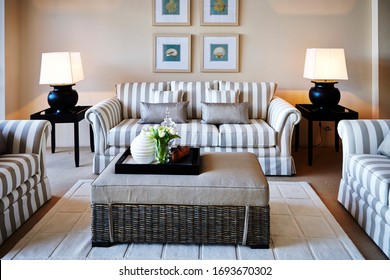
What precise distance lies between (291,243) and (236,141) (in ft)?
5.08

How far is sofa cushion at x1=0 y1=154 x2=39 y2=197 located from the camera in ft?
8.86

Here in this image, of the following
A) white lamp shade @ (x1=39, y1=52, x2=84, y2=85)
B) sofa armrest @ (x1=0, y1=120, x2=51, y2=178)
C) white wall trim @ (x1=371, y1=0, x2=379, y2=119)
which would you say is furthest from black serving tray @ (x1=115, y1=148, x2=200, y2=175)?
white wall trim @ (x1=371, y1=0, x2=379, y2=119)

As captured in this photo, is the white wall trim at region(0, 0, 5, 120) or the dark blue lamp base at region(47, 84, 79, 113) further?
the white wall trim at region(0, 0, 5, 120)

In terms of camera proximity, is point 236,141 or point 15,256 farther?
point 236,141

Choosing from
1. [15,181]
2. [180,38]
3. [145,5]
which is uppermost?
[145,5]

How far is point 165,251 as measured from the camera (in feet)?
8.41

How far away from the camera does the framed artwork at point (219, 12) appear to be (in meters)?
5.02

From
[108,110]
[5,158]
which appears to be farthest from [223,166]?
[108,110]

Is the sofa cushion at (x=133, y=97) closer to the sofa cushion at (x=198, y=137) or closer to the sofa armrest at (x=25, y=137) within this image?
the sofa cushion at (x=198, y=137)

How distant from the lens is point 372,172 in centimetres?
271

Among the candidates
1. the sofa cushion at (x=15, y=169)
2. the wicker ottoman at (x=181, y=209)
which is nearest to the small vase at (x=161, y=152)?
the wicker ottoman at (x=181, y=209)

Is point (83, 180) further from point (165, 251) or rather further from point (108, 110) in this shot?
point (165, 251)

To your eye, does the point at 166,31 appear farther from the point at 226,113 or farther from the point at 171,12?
the point at 226,113

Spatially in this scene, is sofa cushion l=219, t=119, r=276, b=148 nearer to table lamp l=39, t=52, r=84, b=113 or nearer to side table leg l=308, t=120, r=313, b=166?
side table leg l=308, t=120, r=313, b=166
